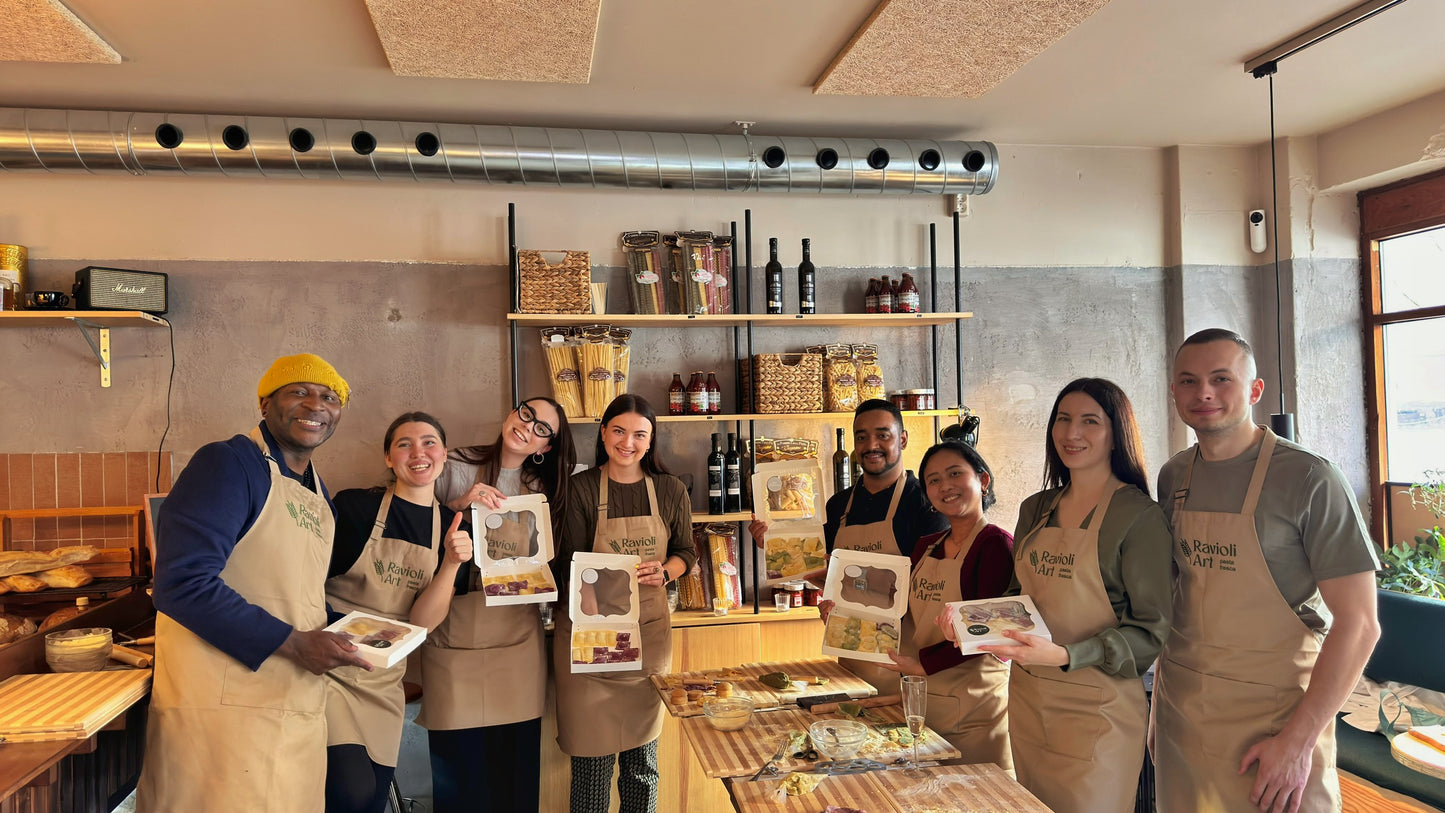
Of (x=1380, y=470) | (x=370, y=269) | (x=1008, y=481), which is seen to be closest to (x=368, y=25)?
(x=370, y=269)

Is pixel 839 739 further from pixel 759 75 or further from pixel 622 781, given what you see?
pixel 759 75

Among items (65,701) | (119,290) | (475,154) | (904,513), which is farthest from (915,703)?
(119,290)

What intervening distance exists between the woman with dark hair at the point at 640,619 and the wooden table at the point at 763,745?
953 mm

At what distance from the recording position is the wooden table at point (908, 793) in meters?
1.99

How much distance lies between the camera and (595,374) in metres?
4.38

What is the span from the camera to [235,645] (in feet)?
7.73

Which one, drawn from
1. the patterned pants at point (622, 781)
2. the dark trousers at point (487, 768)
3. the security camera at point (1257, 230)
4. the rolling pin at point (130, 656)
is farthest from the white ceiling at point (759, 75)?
the patterned pants at point (622, 781)

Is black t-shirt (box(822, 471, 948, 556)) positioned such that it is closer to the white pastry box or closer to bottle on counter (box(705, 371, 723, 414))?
bottle on counter (box(705, 371, 723, 414))

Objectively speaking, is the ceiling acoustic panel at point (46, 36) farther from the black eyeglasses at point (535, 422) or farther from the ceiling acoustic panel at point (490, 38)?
the black eyeglasses at point (535, 422)

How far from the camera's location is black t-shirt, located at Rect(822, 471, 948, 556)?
3162 millimetres

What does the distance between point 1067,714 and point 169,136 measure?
14.8 ft

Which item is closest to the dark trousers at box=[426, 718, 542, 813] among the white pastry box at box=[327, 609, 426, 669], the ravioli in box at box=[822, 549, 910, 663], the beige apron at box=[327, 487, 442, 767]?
the beige apron at box=[327, 487, 442, 767]

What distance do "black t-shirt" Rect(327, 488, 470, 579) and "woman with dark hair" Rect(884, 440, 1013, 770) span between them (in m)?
1.72

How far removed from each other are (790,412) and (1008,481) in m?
1.51
